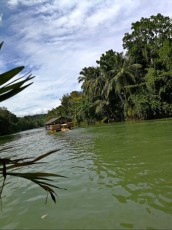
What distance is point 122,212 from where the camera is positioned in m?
4.95

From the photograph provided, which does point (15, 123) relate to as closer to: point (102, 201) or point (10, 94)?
point (102, 201)

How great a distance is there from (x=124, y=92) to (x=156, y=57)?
692cm

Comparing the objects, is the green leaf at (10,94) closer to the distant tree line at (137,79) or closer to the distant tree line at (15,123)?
the distant tree line at (137,79)

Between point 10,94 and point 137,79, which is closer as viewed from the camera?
point 10,94

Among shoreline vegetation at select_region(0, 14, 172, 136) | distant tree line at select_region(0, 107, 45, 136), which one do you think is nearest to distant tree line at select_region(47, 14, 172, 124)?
shoreline vegetation at select_region(0, 14, 172, 136)

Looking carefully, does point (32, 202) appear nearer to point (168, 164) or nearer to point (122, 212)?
point (122, 212)

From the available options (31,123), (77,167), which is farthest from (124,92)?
(31,123)

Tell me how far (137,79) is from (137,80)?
0.51ft

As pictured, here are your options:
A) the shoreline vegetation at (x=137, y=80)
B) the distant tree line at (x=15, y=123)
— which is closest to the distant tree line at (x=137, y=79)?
the shoreline vegetation at (x=137, y=80)

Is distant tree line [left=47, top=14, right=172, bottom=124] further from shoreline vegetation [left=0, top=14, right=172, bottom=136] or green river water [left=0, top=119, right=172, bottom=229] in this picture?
green river water [left=0, top=119, right=172, bottom=229]

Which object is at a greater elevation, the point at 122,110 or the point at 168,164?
the point at 122,110

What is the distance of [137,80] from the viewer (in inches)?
1697

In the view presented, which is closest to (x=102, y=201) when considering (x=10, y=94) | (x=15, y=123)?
(x=10, y=94)

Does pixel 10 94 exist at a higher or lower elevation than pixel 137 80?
lower
